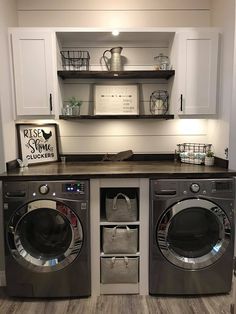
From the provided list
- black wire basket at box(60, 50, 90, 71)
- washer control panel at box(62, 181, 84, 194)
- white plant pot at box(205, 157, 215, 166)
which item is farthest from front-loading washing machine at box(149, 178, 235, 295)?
black wire basket at box(60, 50, 90, 71)

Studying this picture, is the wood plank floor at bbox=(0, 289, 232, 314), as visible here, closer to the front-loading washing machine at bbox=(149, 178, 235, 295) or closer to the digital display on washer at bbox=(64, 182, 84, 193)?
the front-loading washing machine at bbox=(149, 178, 235, 295)

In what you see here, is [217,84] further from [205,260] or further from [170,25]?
[205,260]

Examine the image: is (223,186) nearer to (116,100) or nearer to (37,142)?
(116,100)

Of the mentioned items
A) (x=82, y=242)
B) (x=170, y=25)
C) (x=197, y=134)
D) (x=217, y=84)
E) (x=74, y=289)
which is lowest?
(x=74, y=289)

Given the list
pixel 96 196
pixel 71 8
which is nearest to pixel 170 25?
pixel 71 8

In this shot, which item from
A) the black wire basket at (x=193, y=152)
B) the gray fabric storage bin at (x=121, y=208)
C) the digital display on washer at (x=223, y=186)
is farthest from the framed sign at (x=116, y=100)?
the digital display on washer at (x=223, y=186)

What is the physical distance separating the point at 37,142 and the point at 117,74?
3.36ft

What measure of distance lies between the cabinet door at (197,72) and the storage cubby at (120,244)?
99 centimetres

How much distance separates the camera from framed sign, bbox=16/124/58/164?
249 cm

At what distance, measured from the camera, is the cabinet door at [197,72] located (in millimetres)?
2295

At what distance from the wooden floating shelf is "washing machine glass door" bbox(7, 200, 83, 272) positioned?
1201 mm

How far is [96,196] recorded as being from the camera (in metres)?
2.06

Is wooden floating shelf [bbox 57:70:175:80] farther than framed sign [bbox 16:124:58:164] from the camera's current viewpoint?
No

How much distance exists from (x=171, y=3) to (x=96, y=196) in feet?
6.72
